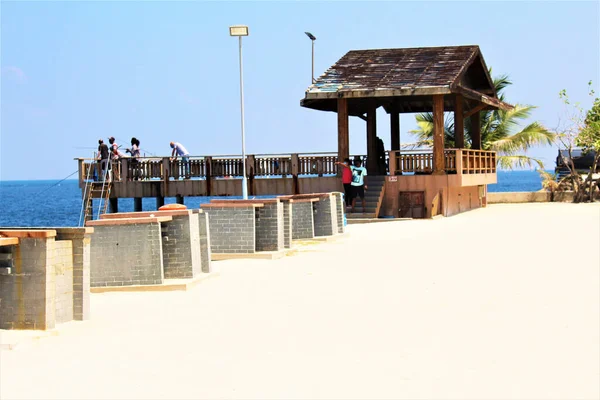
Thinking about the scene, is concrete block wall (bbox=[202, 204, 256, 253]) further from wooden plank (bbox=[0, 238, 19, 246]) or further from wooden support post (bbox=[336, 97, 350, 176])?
wooden support post (bbox=[336, 97, 350, 176])

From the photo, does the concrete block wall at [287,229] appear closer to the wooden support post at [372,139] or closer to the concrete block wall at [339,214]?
the concrete block wall at [339,214]

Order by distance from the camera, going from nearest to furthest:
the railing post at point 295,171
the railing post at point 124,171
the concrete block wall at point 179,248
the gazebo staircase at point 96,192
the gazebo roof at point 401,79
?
1. the concrete block wall at point 179,248
2. the gazebo roof at point 401,79
3. the railing post at point 295,171
4. the gazebo staircase at point 96,192
5. the railing post at point 124,171

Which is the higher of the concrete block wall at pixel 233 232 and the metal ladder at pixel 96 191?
the metal ladder at pixel 96 191

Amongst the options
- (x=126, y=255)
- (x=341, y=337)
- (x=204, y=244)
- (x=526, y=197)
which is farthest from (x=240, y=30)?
(x=341, y=337)

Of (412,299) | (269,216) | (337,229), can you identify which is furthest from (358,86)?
(412,299)

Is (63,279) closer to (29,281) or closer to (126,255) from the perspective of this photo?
(29,281)

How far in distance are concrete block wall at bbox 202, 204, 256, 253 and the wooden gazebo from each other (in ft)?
41.8

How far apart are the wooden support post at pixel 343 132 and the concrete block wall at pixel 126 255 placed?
60.5 ft

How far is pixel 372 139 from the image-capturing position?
35000 mm

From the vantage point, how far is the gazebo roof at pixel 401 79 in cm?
3000

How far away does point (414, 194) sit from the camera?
30766 millimetres

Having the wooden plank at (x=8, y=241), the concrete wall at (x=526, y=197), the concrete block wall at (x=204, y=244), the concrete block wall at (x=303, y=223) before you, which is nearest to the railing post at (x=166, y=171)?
the concrete block wall at (x=303, y=223)

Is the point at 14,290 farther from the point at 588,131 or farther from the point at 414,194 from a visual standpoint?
the point at 588,131

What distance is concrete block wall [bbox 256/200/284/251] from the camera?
60.4 ft
